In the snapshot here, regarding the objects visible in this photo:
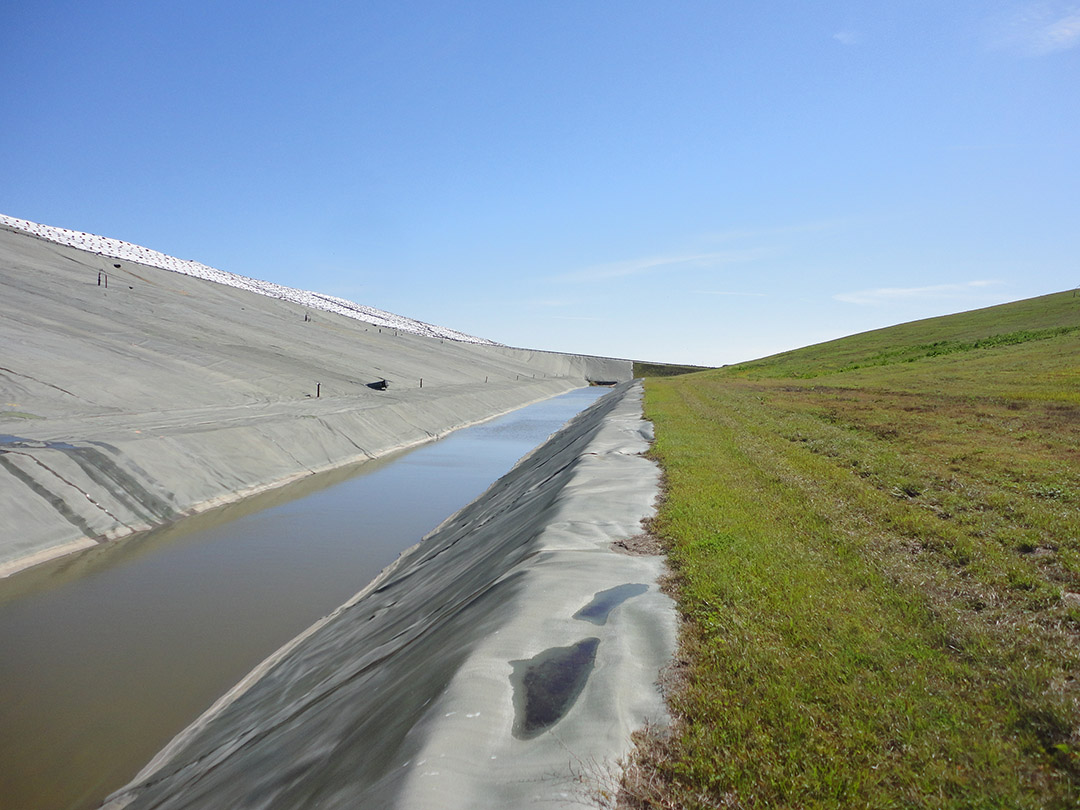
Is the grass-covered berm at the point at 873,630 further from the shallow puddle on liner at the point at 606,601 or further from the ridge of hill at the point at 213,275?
the ridge of hill at the point at 213,275

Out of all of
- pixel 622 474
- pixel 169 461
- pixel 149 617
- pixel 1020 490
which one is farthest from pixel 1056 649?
pixel 169 461

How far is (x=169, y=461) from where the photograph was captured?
17094 millimetres

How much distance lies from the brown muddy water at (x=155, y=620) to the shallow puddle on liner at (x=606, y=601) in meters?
5.34

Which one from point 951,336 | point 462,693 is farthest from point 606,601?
point 951,336

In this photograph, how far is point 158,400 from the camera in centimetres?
2638

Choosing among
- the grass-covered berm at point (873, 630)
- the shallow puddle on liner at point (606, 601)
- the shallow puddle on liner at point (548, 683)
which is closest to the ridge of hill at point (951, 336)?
the grass-covered berm at point (873, 630)

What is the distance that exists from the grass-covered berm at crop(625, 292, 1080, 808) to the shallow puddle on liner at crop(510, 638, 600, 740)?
0.68m

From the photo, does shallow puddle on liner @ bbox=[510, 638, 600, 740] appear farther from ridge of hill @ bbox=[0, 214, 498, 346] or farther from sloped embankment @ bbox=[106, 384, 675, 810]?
ridge of hill @ bbox=[0, 214, 498, 346]

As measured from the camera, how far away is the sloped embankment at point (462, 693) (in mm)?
3775

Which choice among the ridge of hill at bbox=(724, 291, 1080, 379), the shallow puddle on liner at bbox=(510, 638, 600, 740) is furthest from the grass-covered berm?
the ridge of hill at bbox=(724, 291, 1080, 379)

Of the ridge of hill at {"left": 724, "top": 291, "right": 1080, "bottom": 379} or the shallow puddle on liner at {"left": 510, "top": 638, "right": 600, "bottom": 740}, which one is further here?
the ridge of hill at {"left": 724, "top": 291, "right": 1080, "bottom": 379}

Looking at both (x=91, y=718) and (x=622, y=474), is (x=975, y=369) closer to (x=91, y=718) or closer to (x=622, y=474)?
(x=622, y=474)

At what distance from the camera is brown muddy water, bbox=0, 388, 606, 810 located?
22.8ft

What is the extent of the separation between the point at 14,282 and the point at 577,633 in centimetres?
4506
